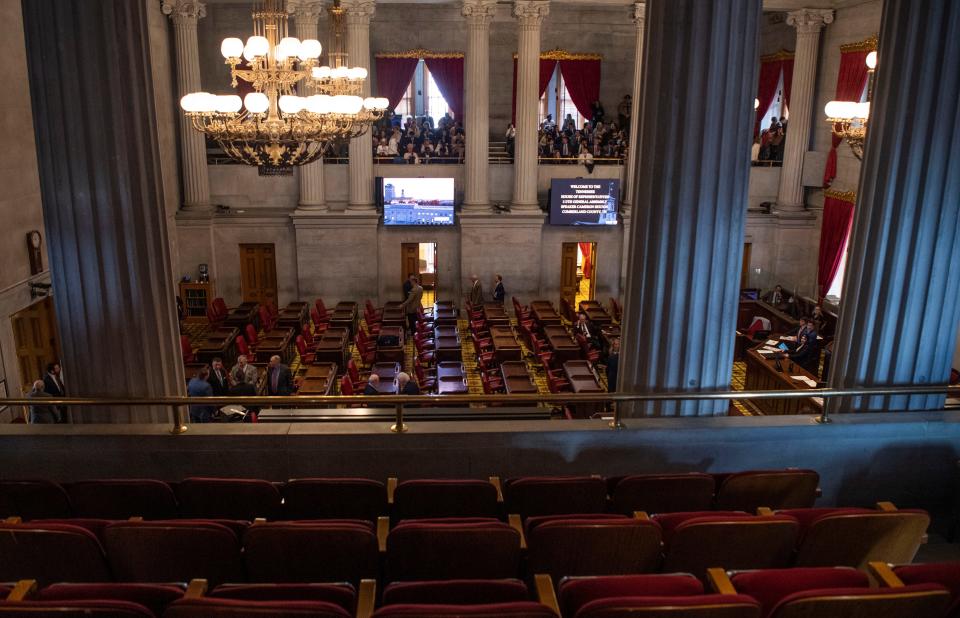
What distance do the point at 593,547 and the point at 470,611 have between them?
119 cm

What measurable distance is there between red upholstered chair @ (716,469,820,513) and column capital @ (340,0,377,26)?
48.1 feet

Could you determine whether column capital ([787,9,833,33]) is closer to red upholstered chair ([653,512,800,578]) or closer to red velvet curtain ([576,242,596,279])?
red velvet curtain ([576,242,596,279])

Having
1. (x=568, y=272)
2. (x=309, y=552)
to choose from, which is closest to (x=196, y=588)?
(x=309, y=552)

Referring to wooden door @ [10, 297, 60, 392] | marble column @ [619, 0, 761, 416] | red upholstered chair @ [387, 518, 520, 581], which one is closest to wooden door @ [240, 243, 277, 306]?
wooden door @ [10, 297, 60, 392]

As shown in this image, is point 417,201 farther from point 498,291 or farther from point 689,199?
point 689,199

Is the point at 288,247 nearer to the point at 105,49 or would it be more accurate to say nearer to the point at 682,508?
the point at 105,49

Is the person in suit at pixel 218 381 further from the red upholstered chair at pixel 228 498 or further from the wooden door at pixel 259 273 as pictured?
the wooden door at pixel 259 273

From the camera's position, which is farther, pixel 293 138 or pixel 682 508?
pixel 293 138

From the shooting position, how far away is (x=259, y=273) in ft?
A: 60.7

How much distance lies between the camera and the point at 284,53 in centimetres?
809

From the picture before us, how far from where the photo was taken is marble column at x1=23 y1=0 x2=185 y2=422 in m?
4.65

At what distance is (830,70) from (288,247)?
13.3m

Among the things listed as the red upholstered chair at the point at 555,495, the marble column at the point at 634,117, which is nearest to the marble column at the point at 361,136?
the marble column at the point at 634,117

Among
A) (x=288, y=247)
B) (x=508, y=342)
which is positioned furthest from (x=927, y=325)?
(x=288, y=247)
